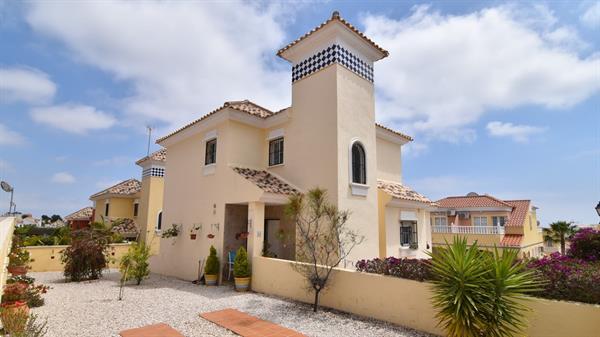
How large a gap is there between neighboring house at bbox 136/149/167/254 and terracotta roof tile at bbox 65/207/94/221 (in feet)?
41.9

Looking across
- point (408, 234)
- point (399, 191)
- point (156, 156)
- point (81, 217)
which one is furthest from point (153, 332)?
point (81, 217)

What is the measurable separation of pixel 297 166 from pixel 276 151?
1.87 m

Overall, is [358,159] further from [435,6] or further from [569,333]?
[569,333]

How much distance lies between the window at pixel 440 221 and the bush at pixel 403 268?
96.4ft

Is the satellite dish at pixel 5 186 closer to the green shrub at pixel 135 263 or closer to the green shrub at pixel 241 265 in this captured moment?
the green shrub at pixel 135 263

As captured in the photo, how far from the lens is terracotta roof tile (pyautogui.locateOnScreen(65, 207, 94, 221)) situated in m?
34.5

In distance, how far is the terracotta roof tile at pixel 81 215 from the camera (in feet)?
113

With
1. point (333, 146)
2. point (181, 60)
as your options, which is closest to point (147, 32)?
point (181, 60)

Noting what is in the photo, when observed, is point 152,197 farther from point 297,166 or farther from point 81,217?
point 297,166

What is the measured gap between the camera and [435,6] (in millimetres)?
9688

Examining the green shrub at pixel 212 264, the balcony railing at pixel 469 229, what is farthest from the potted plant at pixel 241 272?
the balcony railing at pixel 469 229

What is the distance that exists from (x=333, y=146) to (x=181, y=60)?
6.76 m

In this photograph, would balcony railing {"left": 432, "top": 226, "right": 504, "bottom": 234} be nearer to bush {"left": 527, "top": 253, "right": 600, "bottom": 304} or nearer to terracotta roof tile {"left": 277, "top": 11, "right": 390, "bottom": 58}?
terracotta roof tile {"left": 277, "top": 11, "right": 390, "bottom": 58}

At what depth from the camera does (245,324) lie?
25.0 ft
